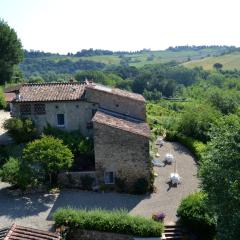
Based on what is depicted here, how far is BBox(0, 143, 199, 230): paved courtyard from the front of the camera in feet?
100.0

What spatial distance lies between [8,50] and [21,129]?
1391 inches

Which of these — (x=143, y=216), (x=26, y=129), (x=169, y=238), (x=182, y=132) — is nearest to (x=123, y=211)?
(x=143, y=216)

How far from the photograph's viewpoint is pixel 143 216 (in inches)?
1213

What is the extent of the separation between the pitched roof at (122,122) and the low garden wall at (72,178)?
12.9 ft

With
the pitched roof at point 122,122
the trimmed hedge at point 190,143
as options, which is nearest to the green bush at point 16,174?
the pitched roof at point 122,122

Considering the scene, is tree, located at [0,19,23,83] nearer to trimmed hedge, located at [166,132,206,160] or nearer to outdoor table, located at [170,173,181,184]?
trimmed hedge, located at [166,132,206,160]

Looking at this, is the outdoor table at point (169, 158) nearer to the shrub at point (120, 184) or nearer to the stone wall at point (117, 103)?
the stone wall at point (117, 103)

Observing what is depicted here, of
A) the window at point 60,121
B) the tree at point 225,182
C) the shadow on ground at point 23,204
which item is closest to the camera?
the tree at point 225,182

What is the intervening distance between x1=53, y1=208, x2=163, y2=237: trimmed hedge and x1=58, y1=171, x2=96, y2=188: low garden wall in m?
6.17

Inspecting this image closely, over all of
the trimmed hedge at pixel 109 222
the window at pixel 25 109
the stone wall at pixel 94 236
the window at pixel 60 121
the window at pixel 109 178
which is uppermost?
the window at pixel 25 109

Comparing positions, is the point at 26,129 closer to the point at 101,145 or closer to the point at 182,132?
the point at 101,145

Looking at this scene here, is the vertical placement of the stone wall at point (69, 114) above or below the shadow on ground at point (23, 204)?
above

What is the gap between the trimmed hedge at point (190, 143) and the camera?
42875mm

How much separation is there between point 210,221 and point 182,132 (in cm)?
2303
